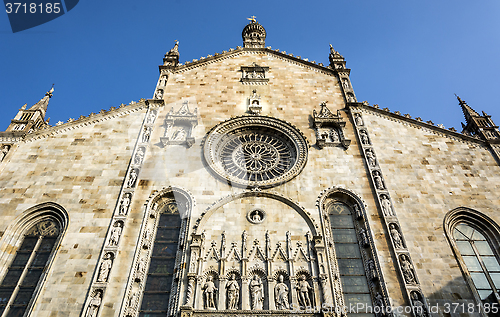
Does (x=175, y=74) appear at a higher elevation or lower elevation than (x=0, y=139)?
higher

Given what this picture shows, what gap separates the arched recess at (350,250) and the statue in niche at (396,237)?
2.60 ft

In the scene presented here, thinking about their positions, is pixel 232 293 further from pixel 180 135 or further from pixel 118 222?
pixel 180 135

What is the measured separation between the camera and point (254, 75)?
70.3ft

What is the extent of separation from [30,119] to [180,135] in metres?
7.35

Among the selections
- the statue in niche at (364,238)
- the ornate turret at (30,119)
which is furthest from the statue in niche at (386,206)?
the ornate turret at (30,119)

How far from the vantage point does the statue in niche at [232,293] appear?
1240cm

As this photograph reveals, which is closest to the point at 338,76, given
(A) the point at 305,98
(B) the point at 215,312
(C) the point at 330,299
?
(A) the point at 305,98

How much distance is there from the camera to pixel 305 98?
20.1 meters

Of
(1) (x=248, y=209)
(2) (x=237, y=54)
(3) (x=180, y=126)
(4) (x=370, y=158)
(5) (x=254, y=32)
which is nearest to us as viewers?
(1) (x=248, y=209)

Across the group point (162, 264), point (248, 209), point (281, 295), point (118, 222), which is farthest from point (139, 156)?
point (281, 295)

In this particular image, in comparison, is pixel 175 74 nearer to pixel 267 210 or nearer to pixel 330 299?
pixel 267 210

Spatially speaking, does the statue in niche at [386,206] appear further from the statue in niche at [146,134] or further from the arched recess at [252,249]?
the statue in niche at [146,134]

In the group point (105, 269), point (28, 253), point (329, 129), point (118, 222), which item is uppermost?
point (329, 129)

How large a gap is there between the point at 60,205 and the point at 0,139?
541 centimetres
